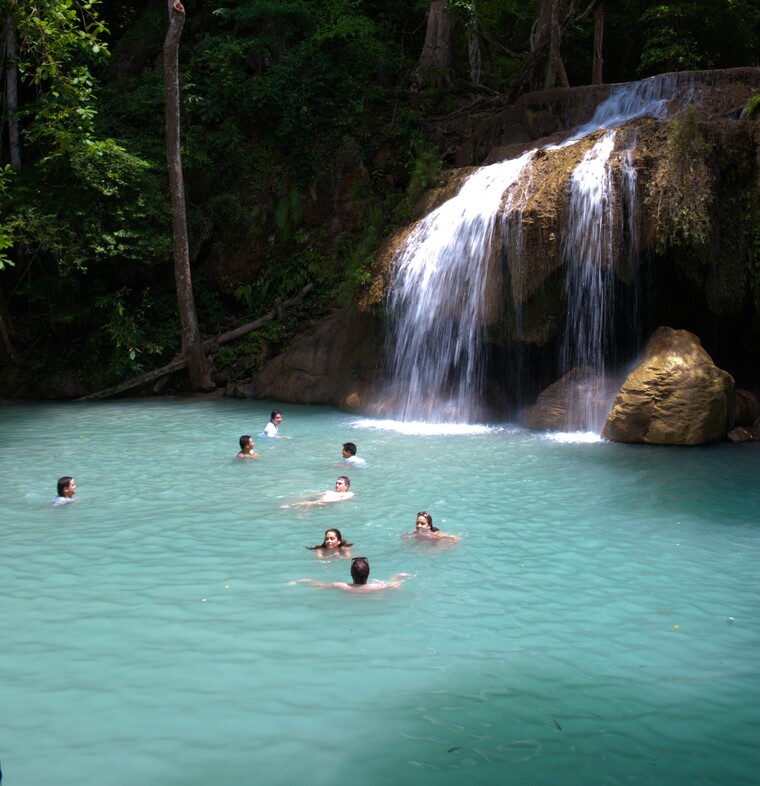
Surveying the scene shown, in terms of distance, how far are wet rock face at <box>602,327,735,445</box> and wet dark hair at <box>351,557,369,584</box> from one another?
22.3 feet

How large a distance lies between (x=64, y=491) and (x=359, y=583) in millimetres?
4430

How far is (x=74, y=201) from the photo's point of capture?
61.5 ft

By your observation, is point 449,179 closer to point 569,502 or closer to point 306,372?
point 306,372

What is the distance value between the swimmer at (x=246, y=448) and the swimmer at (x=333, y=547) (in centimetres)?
417

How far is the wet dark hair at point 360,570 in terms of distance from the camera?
689 cm

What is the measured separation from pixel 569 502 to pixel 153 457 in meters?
6.14

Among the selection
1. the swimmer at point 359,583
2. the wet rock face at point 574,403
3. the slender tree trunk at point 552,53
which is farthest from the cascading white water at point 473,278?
the swimmer at point 359,583

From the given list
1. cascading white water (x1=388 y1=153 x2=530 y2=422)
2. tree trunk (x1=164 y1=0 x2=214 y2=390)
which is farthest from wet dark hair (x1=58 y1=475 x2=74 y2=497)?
tree trunk (x1=164 y1=0 x2=214 y2=390)

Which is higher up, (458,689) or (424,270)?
(424,270)

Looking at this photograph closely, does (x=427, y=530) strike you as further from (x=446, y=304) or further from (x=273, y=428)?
(x=446, y=304)

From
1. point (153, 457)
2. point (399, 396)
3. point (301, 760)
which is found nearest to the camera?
point (301, 760)

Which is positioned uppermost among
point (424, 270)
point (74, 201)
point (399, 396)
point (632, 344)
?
point (74, 201)

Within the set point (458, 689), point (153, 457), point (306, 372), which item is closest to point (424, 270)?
point (306, 372)

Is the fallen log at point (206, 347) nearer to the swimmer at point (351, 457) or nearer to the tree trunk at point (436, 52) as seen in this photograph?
the tree trunk at point (436, 52)
